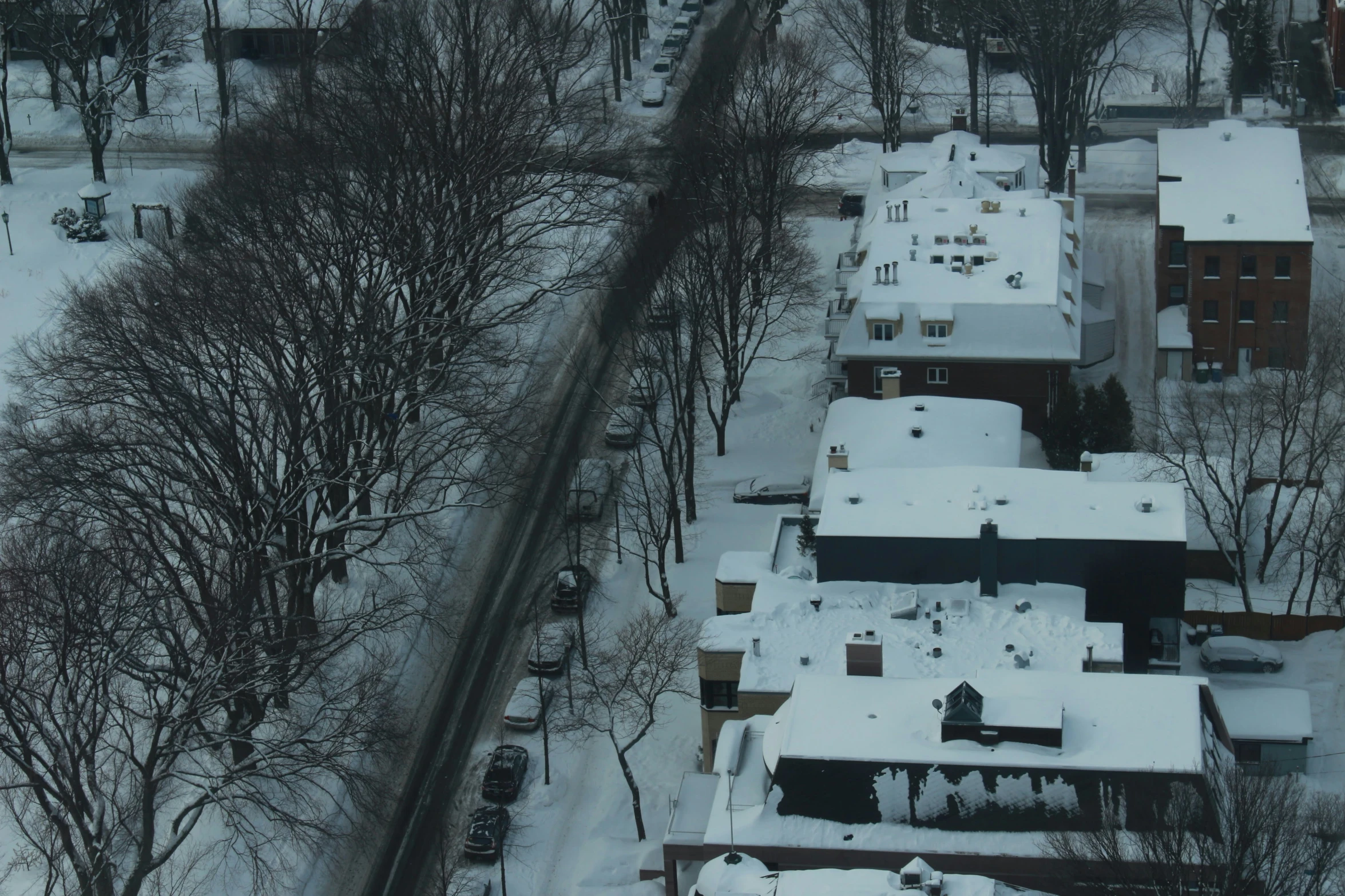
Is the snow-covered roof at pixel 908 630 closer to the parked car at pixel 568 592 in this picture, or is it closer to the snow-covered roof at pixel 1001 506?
the snow-covered roof at pixel 1001 506

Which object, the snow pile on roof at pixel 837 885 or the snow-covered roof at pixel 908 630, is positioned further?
the snow-covered roof at pixel 908 630

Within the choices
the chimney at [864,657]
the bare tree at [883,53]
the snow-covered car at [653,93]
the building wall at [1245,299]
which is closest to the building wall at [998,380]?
the building wall at [1245,299]

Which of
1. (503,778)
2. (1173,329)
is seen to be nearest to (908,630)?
(503,778)

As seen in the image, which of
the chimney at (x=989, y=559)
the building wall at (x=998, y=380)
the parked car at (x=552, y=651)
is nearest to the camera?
the chimney at (x=989, y=559)

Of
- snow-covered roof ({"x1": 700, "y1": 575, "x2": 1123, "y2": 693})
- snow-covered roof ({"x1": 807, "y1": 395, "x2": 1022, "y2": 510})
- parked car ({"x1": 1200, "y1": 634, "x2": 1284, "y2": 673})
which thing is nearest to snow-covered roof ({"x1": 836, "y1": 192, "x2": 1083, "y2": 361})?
snow-covered roof ({"x1": 807, "y1": 395, "x2": 1022, "y2": 510})

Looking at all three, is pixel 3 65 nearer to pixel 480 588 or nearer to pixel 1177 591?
pixel 480 588

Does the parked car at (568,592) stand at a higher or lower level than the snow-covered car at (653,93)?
lower

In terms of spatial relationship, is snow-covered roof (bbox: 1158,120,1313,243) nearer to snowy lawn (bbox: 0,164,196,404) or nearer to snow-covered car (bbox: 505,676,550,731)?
snow-covered car (bbox: 505,676,550,731)
